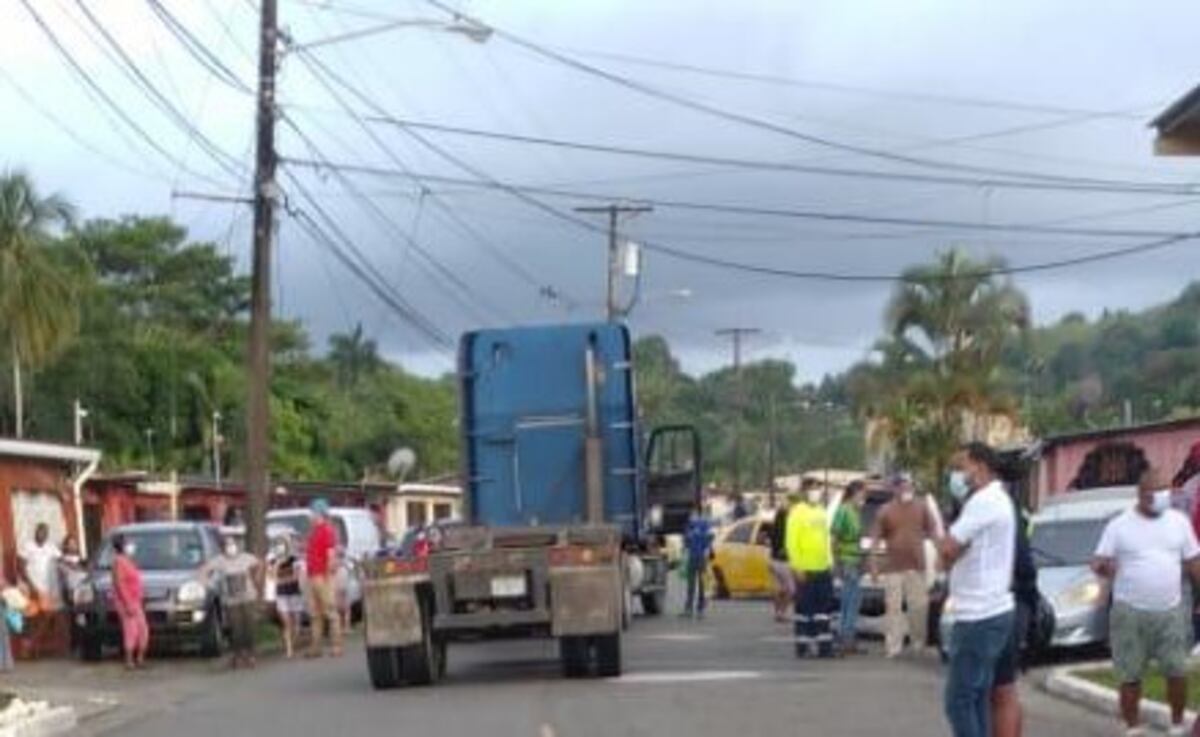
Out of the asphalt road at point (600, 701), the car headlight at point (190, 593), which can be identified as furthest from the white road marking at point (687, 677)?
the car headlight at point (190, 593)

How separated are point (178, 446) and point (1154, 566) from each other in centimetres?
5968

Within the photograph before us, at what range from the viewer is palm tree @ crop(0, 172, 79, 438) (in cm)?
4409

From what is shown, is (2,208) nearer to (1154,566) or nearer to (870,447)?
(870,447)

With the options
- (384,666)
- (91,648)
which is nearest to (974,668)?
(384,666)

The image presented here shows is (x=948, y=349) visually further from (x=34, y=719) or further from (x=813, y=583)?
(x=34, y=719)

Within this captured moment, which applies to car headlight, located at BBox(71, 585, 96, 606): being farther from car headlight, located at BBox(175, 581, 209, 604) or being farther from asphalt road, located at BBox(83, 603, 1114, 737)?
asphalt road, located at BBox(83, 603, 1114, 737)

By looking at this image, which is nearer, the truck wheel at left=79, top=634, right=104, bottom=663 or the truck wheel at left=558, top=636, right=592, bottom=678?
the truck wheel at left=558, top=636, right=592, bottom=678

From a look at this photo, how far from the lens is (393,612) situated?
18.3 m

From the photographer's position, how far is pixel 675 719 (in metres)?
15.0

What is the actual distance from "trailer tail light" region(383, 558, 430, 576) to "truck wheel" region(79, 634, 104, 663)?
308 inches

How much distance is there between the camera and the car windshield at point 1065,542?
2036cm

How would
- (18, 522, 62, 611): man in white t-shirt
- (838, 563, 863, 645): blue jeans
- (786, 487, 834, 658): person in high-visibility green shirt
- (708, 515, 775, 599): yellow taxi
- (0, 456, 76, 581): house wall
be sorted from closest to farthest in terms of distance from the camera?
(786, 487, 834, 658): person in high-visibility green shirt, (838, 563, 863, 645): blue jeans, (18, 522, 62, 611): man in white t-shirt, (0, 456, 76, 581): house wall, (708, 515, 775, 599): yellow taxi

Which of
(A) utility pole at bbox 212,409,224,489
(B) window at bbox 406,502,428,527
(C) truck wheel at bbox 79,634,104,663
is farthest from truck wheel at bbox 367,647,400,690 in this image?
(B) window at bbox 406,502,428,527

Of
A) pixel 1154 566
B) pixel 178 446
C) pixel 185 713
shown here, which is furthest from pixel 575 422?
pixel 178 446
